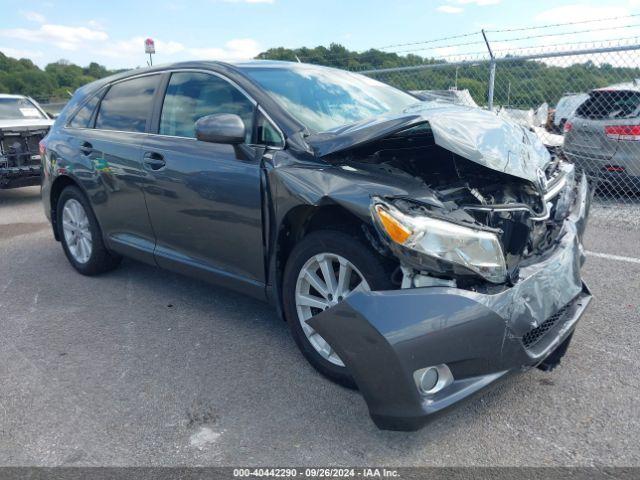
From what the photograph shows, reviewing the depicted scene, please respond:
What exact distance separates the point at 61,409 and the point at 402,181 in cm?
205

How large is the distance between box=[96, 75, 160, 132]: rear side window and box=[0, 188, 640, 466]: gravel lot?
4.40 feet

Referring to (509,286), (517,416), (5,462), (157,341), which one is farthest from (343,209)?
(5,462)

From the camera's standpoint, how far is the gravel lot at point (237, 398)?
2436 millimetres

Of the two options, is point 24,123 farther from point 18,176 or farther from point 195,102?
point 195,102

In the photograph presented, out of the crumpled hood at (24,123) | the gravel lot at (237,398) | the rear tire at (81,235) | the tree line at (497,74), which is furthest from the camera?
the crumpled hood at (24,123)

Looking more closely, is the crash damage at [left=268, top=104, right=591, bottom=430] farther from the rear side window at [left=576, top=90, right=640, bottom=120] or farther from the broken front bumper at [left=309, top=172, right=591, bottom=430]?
the rear side window at [left=576, top=90, right=640, bottom=120]

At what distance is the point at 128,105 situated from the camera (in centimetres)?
427

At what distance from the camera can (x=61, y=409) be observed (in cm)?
285

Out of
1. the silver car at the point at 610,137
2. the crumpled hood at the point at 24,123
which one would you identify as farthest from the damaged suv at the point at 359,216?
the crumpled hood at the point at 24,123

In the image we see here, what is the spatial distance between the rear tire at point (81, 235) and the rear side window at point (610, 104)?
244 inches

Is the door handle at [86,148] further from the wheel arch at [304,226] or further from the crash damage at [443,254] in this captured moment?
the wheel arch at [304,226]

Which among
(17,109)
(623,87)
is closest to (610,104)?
(623,87)

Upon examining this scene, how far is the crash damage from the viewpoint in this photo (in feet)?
7.32

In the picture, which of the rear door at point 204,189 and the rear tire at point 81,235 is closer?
the rear door at point 204,189
